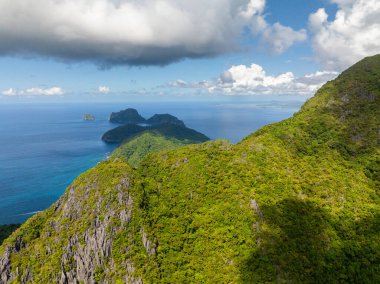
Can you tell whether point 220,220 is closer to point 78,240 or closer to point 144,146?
point 78,240

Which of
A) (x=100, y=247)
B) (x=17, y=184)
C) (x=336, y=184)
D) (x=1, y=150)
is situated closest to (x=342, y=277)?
(x=336, y=184)

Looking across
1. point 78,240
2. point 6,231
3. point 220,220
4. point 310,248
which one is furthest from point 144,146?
point 310,248

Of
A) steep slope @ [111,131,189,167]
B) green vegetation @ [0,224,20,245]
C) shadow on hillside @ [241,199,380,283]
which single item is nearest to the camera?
shadow on hillside @ [241,199,380,283]

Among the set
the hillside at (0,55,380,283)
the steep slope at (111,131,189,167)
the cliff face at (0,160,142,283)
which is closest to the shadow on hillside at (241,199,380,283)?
the hillside at (0,55,380,283)

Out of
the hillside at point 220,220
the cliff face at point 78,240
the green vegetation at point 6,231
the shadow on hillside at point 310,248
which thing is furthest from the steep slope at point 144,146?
the shadow on hillside at point 310,248

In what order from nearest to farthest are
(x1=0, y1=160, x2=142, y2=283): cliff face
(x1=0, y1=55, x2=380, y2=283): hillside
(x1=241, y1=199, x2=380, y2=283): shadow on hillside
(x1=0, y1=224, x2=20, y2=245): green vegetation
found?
1. (x1=241, y1=199, x2=380, y2=283): shadow on hillside
2. (x1=0, y1=55, x2=380, y2=283): hillside
3. (x1=0, y1=160, x2=142, y2=283): cliff face
4. (x1=0, y1=224, x2=20, y2=245): green vegetation

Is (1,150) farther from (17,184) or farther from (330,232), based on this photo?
(330,232)

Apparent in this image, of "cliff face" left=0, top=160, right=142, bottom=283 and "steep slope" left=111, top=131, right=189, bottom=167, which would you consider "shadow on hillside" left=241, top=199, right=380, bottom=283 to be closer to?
"cliff face" left=0, top=160, right=142, bottom=283
